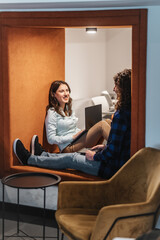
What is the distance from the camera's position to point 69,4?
10.1ft

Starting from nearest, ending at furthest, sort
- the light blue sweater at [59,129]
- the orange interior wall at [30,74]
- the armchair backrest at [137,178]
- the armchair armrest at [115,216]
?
the armchair armrest at [115,216], the armchair backrest at [137,178], the orange interior wall at [30,74], the light blue sweater at [59,129]

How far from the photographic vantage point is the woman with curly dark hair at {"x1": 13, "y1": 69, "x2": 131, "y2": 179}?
326 centimetres

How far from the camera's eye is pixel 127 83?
11.1ft

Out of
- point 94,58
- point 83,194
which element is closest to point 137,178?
point 83,194

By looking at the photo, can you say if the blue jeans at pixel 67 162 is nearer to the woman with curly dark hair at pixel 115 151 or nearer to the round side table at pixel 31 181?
the woman with curly dark hair at pixel 115 151

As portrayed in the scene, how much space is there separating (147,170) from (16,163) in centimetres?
157

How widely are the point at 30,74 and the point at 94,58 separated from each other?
4.47 meters

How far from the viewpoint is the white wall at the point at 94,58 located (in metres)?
6.66

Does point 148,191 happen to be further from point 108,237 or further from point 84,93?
point 84,93

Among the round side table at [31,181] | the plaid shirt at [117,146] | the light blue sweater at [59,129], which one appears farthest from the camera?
the light blue sweater at [59,129]

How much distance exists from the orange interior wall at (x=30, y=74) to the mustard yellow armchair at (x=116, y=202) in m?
1.16

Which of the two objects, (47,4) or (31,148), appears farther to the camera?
(31,148)

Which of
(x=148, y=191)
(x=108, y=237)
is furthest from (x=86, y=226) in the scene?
(x=148, y=191)

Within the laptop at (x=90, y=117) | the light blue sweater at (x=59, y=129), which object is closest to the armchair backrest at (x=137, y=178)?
the laptop at (x=90, y=117)
